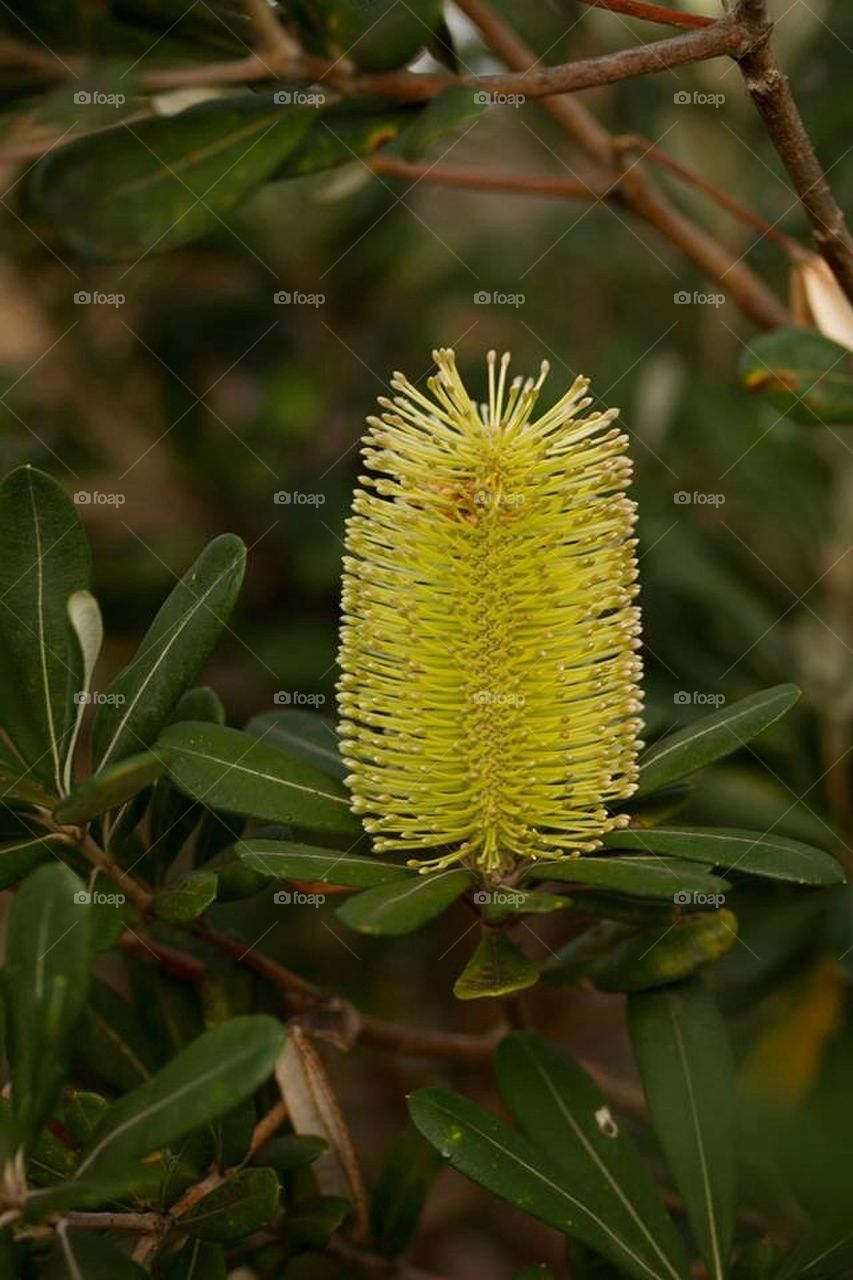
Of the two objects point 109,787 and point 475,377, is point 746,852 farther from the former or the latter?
point 475,377

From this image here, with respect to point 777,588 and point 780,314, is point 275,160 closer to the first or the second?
point 780,314

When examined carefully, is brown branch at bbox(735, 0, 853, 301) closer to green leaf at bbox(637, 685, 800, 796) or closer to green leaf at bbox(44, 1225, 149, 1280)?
green leaf at bbox(637, 685, 800, 796)

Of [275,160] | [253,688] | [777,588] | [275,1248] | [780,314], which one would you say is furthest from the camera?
[253,688]

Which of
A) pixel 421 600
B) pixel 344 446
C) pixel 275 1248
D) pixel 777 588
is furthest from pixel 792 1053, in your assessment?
pixel 344 446

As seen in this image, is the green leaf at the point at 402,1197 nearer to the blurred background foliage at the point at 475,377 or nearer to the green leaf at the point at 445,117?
the blurred background foliage at the point at 475,377

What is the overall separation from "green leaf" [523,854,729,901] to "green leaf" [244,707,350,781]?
0.17m

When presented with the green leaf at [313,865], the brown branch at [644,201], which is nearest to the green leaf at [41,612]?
the green leaf at [313,865]

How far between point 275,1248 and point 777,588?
2.74 ft

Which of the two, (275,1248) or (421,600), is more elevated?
(421,600)

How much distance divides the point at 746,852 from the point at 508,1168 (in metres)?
0.21

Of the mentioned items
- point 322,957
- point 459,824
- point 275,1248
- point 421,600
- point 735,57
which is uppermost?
point 735,57

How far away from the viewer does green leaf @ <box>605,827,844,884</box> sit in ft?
2.30

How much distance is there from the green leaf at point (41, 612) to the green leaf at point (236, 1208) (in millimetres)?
241

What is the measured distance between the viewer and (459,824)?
783 millimetres
